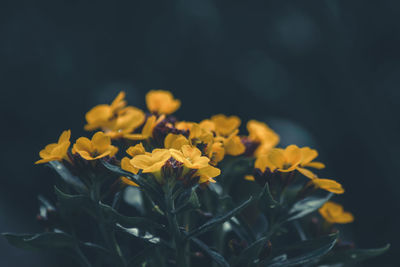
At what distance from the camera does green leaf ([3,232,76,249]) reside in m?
0.79

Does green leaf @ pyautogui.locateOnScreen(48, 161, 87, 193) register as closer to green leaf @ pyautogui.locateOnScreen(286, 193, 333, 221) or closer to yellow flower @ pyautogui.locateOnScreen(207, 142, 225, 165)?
yellow flower @ pyautogui.locateOnScreen(207, 142, 225, 165)

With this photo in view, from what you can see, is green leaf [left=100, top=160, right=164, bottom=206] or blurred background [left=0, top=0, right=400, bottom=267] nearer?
green leaf [left=100, top=160, right=164, bottom=206]

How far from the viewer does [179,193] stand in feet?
2.76

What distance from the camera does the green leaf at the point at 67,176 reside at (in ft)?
2.85

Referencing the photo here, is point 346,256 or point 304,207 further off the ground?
point 304,207

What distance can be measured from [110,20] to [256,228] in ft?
3.94

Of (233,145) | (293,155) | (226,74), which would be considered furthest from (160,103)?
(226,74)

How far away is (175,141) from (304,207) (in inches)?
13.2

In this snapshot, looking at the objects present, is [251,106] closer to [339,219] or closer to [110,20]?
[110,20]

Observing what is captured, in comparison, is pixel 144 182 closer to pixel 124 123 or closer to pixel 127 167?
pixel 127 167

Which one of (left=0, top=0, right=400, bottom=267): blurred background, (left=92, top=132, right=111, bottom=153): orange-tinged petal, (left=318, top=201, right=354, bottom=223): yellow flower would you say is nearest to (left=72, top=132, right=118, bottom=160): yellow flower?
(left=92, top=132, right=111, bottom=153): orange-tinged petal

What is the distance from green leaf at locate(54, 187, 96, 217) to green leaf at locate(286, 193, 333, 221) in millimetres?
402

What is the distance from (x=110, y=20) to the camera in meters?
1.86

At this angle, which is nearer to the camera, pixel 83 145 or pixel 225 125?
pixel 83 145
